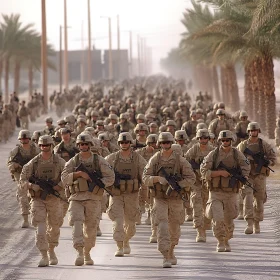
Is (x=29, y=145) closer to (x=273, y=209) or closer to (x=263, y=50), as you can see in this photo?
(x=273, y=209)

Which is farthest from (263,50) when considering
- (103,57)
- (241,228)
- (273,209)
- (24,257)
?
(103,57)

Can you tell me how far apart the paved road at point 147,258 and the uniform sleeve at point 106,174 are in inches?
39.7

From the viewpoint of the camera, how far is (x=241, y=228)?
16.7 metres

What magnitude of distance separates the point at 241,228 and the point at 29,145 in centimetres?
349

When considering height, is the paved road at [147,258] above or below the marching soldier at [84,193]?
below

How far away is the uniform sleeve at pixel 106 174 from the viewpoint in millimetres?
13070

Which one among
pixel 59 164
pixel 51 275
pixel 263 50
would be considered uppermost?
pixel 263 50

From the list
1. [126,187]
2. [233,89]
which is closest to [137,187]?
[126,187]

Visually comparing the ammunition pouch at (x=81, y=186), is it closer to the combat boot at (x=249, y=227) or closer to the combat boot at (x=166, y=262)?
the combat boot at (x=166, y=262)

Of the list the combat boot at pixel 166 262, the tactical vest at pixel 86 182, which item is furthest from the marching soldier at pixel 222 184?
the tactical vest at pixel 86 182

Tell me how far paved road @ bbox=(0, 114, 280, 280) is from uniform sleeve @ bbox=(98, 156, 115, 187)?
1.01 metres

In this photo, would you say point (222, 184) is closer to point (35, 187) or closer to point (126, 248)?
point (126, 248)

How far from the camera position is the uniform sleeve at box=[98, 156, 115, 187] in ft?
42.9

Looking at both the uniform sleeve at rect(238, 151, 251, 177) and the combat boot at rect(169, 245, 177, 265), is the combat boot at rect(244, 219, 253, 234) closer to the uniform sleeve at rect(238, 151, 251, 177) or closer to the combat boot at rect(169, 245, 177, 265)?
the uniform sleeve at rect(238, 151, 251, 177)
